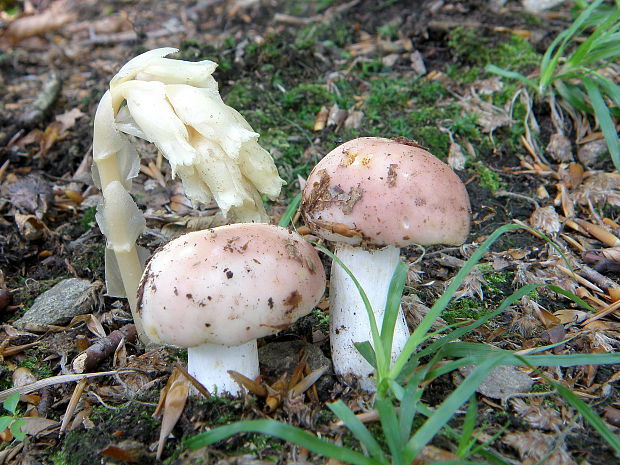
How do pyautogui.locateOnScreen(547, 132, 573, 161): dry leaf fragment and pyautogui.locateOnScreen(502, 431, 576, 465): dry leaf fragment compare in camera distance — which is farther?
Answer: pyautogui.locateOnScreen(547, 132, 573, 161): dry leaf fragment

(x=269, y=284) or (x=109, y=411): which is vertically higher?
(x=269, y=284)

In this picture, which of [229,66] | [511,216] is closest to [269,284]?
[511,216]

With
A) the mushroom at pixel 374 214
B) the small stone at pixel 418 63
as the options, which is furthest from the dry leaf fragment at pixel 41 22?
the mushroom at pixel 374 214

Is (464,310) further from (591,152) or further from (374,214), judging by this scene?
(591,152)

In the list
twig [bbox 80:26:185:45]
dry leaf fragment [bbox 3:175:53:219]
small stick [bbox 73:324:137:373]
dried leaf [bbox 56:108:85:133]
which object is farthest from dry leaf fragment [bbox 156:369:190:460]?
twig [bbox 80:26:185:45]

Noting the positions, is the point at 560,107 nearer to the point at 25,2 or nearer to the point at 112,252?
the point at 112,252

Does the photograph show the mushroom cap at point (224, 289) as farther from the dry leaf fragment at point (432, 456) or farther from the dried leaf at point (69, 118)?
the dried leaf at point (69, 118)

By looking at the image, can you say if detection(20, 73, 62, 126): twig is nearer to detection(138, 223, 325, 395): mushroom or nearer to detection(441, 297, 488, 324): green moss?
detection(138, 223, 325, 395): mushroom
